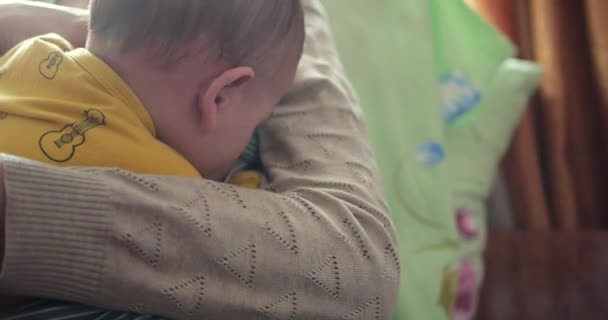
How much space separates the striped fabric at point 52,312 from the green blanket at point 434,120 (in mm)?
539

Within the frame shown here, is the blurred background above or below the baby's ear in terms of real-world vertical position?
below

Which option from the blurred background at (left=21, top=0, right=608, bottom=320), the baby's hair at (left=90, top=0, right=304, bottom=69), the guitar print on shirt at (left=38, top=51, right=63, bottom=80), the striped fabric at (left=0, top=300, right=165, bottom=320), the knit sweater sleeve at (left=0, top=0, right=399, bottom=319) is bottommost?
the blurred background at (left=21, top=0, right=608, bottom=320)

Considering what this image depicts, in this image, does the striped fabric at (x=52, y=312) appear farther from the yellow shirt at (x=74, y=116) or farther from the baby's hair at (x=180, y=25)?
the baby's hair at (x=180, y=25)

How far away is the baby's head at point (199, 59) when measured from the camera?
0.65m

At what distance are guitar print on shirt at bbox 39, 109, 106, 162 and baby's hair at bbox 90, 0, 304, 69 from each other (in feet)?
0.26

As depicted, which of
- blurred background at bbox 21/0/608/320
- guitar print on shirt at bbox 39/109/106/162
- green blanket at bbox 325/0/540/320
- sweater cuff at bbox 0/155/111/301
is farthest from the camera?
blurred background at bbox 21/0/608/320

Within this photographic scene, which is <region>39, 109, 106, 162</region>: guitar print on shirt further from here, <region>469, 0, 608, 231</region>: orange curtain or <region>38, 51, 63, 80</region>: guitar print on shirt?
<region>469, 0, 608, 231</region>: orange curtain

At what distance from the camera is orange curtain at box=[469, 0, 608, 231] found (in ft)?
5.12

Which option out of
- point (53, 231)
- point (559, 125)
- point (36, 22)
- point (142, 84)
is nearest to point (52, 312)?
point (53, 231)

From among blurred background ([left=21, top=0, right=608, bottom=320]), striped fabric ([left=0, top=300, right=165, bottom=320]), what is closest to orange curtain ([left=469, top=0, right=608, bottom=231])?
blurred background ([left=21, top=0, right=608, bottom=320])

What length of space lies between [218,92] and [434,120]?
61 cm

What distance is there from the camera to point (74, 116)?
62 centimetres

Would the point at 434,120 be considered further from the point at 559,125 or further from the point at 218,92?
the point at 218,92

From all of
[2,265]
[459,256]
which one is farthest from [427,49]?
[2,265]
